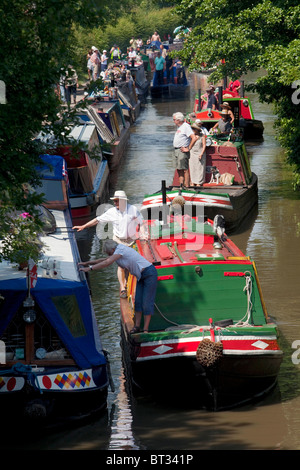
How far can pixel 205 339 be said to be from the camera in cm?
1012

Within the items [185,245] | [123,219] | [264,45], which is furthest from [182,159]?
[185,245]

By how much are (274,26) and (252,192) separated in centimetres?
389

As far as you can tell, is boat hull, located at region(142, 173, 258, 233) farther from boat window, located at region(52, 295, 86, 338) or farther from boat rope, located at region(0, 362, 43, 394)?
boat rope, located at region(0, 362, 43, 394)

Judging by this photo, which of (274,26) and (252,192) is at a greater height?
(274,26)

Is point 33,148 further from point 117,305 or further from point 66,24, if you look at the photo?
point 117,305

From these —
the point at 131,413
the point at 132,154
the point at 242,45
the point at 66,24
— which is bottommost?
the point at 132,154

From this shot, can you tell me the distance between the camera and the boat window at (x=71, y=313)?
33.3 ft

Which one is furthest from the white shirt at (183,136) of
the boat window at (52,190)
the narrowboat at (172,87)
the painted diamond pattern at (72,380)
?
the narrowboat at (172,87)

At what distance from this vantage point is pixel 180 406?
10.7 metres

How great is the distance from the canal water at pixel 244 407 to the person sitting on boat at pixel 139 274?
110cm

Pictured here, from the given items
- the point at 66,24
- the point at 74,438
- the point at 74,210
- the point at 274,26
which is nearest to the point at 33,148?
the point at 66,24

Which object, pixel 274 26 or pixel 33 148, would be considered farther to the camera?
pixel 274 26

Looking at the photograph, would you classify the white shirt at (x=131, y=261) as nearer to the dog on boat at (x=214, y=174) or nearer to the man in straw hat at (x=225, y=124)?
the dog on boat at (x=214, y=174)

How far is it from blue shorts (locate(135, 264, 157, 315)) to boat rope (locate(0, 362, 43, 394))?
5.98 ft
